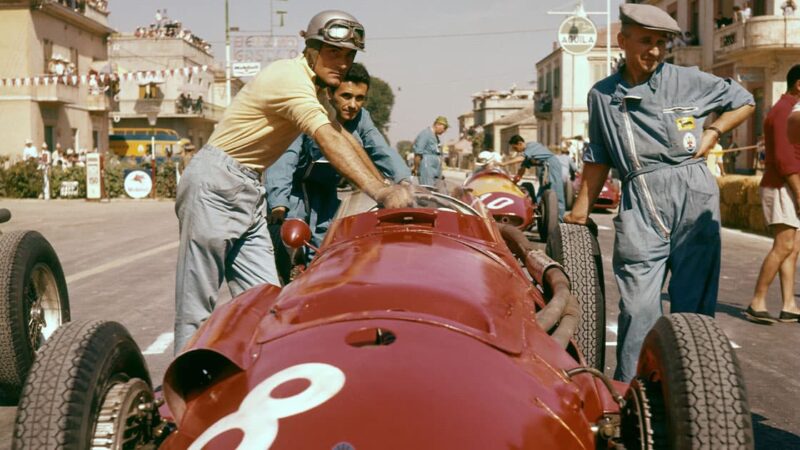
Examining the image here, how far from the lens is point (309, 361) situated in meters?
2.71

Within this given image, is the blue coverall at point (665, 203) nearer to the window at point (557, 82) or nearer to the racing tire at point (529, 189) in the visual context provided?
the racing tire at point (529, 189)

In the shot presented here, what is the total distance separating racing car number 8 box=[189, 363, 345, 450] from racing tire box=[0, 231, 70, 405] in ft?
9.39

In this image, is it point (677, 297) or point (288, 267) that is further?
point (288, 267)

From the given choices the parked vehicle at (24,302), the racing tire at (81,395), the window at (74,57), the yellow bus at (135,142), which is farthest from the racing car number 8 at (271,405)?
Answer: the yellow bus at (135,142)

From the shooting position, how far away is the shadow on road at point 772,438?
4543 millimetres

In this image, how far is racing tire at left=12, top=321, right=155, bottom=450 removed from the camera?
2.78m

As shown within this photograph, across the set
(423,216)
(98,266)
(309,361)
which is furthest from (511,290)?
(98,266)

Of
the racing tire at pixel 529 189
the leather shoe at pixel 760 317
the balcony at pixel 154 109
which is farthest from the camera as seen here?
the balcony at pixel 154 109

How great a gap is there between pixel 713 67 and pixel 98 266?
112ft

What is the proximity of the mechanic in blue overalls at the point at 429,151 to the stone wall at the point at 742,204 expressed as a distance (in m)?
5.47

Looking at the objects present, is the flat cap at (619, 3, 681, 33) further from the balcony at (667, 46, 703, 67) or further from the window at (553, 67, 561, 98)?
the window at (553, 67, 561, 98)

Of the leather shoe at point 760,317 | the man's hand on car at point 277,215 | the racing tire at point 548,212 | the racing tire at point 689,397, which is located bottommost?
the leather shoe at point 760,317

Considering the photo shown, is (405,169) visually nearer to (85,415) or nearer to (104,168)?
(85,415)

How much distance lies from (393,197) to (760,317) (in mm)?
5110
